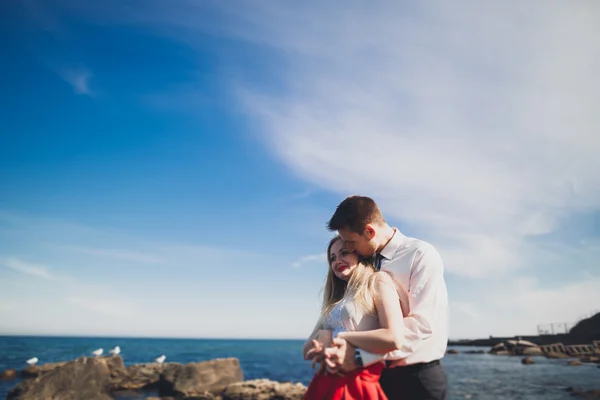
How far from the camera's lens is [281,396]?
1600cm

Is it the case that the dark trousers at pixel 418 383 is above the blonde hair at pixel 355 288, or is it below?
below

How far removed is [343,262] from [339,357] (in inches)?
27.8

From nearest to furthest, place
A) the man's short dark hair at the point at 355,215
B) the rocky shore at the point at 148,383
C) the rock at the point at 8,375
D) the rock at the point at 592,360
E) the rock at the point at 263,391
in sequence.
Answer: the man's short dark hair at the point at 355,215
the rocky shore at the point at 148,383
the rock at the point at 263,391
the rock at the point at 8,375
the rock at the point at 592,360

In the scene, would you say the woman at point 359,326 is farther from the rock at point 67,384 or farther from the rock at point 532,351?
the rock at point 532,351

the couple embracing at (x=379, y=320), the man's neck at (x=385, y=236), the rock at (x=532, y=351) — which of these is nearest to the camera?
the couple embracing at (x=379, y=320)

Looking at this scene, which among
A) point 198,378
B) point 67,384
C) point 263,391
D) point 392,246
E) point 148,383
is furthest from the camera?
point 148,383

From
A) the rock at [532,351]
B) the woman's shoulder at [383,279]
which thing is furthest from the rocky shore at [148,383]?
the rock at [532,351]

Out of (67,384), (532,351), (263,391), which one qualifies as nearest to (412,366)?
(263,391)

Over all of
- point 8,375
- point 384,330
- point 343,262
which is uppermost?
point 343,262

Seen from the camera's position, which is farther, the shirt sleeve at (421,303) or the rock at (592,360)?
the rock at (592,360)

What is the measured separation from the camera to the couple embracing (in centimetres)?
249

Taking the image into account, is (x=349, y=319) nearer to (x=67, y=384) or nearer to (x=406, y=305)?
(x=406, y=305)

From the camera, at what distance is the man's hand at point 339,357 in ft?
8.08

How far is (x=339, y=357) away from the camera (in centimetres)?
247
